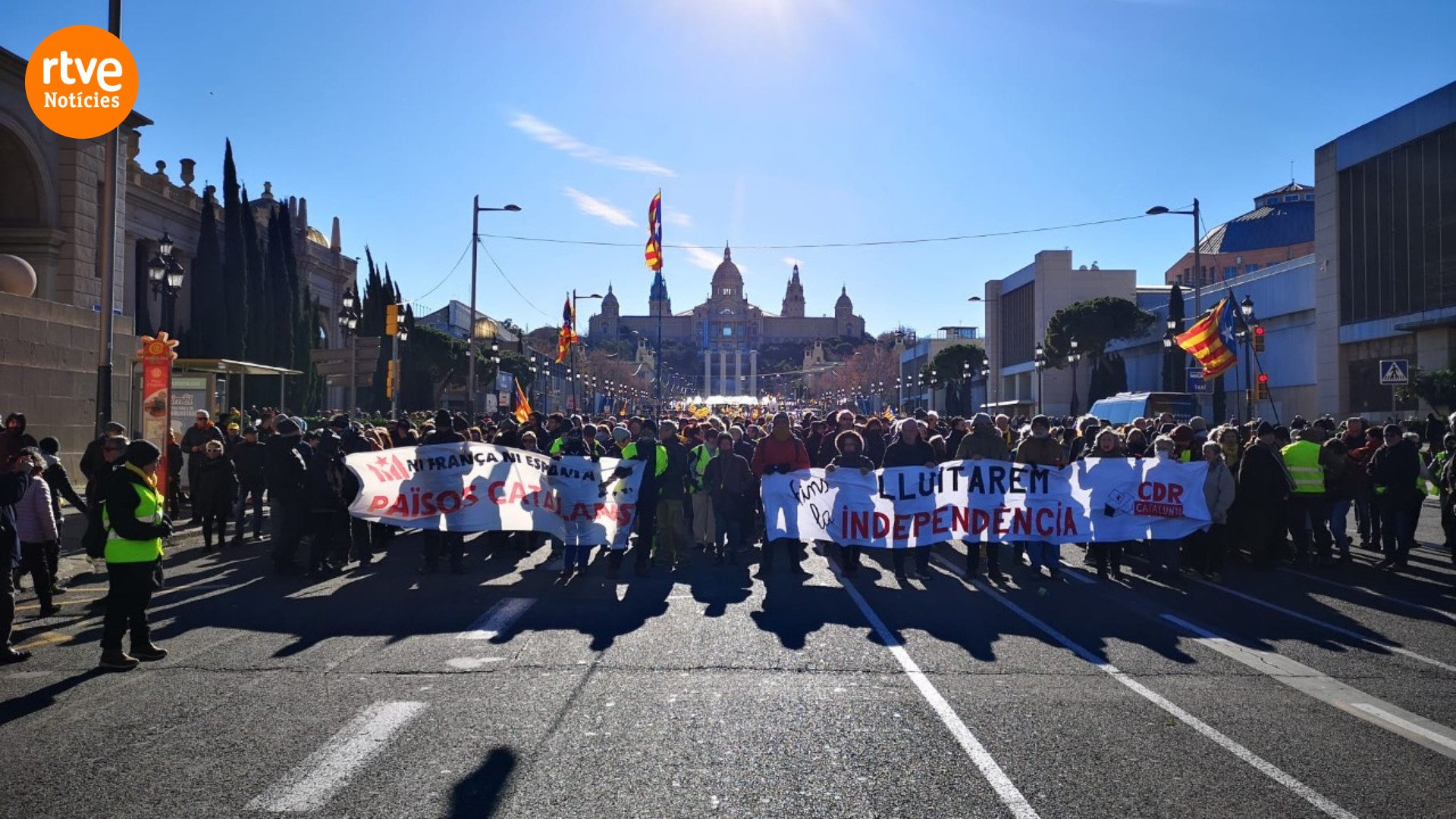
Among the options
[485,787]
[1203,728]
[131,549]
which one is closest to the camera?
[485,787]

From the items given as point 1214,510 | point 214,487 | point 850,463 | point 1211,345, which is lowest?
point 1214,510

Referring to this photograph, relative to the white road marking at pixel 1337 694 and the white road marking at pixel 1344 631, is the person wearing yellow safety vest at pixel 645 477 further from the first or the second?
the white road marking at pixel 1344 631

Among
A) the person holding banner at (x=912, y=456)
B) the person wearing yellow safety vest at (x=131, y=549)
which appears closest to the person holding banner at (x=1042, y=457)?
the person holding banner at (x=912, y=456)

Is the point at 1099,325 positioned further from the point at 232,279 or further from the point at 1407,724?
the point at 1407,724

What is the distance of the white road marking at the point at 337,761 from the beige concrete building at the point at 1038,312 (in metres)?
73.3

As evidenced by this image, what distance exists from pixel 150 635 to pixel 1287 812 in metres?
8.07

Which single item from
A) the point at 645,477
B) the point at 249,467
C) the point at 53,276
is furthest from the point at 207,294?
the point at 645,477

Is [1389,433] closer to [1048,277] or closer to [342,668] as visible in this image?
[342,668]

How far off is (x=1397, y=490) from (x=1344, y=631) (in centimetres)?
474

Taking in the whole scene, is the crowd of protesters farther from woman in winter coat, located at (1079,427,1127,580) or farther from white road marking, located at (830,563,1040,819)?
white road marking, located at (830,563,1040,819)

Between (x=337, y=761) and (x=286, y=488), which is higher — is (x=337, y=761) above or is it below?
below

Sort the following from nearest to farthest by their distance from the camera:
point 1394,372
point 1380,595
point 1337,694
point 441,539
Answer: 1. point 1337,694
2. point 1380,595
3. point 441,539
4. point 1394,372

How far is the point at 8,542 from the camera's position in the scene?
783 centimetres

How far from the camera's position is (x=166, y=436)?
16625 mm
